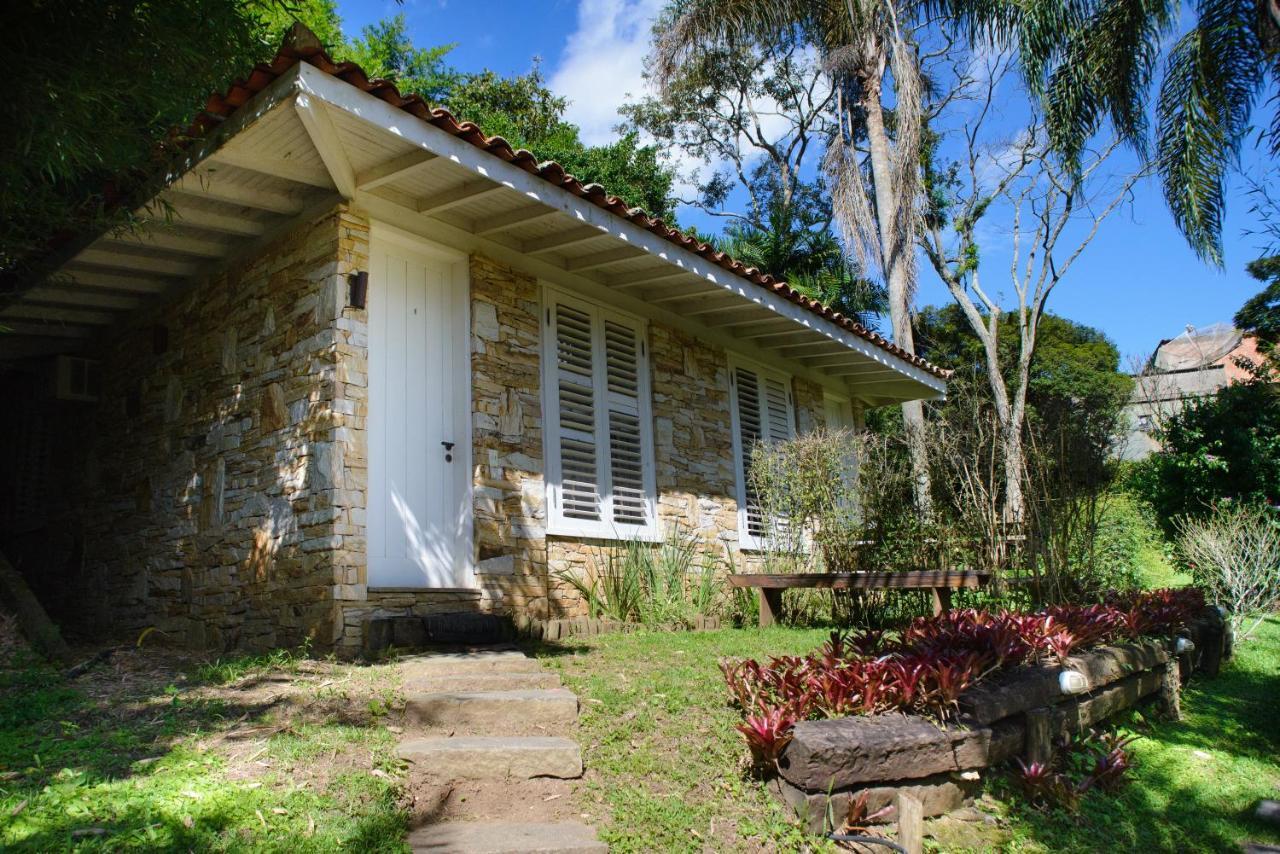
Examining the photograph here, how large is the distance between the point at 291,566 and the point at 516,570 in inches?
60.2

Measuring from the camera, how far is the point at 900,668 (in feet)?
13.6

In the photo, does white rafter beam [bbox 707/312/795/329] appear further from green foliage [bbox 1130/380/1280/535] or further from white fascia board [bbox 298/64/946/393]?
green foliage [bbox 1130/380/1280/535]

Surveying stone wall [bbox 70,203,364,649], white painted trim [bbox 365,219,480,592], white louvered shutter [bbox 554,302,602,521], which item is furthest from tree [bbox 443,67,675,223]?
white painted trim [bbox 365,219,480,592]

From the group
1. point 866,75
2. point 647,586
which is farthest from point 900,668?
point 866,75

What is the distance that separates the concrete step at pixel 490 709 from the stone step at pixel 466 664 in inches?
18.6

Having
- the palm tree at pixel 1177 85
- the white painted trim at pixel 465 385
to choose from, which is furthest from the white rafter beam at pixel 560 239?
the palm tree at pixel 1177 85

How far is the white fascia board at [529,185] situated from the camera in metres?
4.65

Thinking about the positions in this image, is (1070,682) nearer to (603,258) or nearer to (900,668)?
(900,668)

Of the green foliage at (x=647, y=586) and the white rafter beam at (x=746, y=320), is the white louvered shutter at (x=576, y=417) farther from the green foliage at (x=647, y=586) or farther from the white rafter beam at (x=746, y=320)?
the white rafter beam at (x=746, y=320)

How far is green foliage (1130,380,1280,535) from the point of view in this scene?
10.9 meters

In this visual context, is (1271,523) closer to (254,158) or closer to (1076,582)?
(1076,582)

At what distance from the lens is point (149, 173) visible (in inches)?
212

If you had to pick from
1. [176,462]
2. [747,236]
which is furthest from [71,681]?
[747,236]

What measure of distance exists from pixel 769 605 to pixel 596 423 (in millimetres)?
2141
